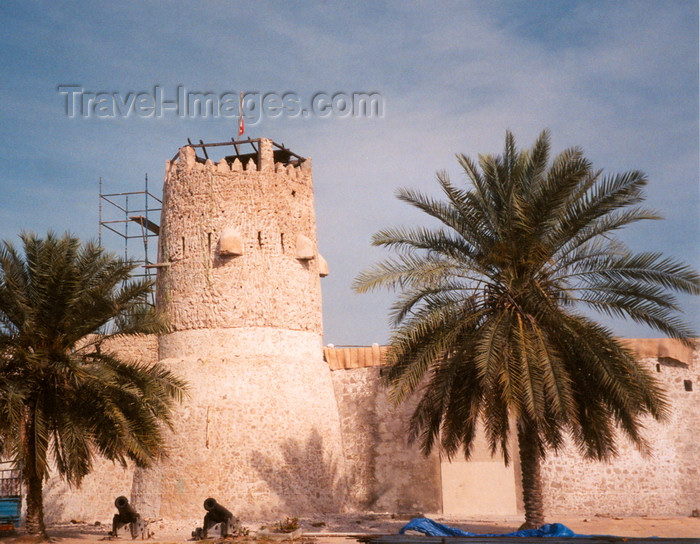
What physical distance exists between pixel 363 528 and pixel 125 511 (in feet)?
13.4

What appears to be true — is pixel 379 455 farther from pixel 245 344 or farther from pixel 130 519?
pixel 130 519

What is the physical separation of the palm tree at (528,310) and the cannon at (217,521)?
3.26 metres

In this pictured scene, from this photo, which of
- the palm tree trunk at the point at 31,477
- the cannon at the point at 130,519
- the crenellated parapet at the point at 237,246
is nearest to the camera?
the palm tree trunk at the point at 31,477

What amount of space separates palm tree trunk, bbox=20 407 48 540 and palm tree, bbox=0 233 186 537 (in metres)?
0.01

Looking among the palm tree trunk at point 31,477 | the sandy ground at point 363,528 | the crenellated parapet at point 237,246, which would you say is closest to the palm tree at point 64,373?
the palm tree trunk at point 31,477

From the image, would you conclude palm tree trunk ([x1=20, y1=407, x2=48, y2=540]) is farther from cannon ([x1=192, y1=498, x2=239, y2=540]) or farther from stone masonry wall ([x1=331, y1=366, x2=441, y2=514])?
stone masonry wall ([x1=331, y1=366, x2=441, y2=514])

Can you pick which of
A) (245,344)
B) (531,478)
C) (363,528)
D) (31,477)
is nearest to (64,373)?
(31,477)

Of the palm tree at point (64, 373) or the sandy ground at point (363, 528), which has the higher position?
the palm tree at point (64, 373)

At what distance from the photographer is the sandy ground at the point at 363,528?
537 inches

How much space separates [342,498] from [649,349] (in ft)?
23.1

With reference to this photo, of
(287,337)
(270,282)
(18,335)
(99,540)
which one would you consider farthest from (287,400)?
(18,335)

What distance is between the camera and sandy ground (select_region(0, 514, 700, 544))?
Result: 13633mm

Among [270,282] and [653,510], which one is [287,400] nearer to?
[270,282]

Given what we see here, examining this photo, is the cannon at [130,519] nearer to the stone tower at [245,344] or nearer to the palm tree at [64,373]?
the palm tree at [64,373]
